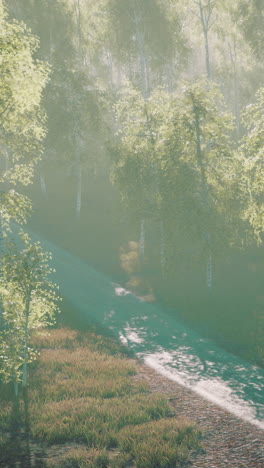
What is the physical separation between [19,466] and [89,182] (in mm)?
32904

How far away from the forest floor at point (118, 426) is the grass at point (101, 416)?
0.02m

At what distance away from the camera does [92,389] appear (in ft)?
36.9

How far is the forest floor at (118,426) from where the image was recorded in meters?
7.78

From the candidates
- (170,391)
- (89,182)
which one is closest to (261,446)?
(170,391)

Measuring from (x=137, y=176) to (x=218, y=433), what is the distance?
16512mm

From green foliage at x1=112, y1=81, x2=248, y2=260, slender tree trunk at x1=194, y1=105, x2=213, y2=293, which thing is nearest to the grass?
slender tree trunk at x1=194, y1=105, x2=213, y2=293

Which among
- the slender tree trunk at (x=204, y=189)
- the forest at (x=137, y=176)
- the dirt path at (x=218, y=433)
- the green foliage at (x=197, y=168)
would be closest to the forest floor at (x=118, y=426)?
the dirt path at (x=218, y=433)

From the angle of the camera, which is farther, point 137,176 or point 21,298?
point 137,176

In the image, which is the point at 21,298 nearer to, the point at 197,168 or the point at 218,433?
the point at 218,433

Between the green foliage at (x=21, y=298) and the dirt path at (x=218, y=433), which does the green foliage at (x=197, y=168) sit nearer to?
the dirt path at (x=218, y=433)

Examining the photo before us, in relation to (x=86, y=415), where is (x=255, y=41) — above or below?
above

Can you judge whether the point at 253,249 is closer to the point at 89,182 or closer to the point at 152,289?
the point at 152,289

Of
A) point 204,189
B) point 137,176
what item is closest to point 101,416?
point 204,189

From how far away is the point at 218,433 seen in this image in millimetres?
8883
